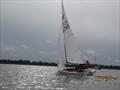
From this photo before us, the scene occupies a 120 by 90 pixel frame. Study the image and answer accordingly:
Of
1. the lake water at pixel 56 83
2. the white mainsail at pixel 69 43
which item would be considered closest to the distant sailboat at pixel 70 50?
the white mainsail at pixel 69 43

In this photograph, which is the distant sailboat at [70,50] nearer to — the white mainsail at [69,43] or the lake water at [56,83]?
the white mainsail at [69,43]

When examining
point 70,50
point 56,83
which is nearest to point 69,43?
point 70,50

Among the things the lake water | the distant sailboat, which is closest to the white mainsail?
the distant sailboat

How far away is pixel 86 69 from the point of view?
65125mm

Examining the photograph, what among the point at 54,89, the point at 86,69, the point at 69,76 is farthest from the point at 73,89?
the point at 86,69

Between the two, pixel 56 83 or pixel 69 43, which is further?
pixel 69 43

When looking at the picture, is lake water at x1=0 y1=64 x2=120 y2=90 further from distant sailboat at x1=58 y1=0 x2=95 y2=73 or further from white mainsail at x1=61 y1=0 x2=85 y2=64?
white mainsail at x1=61 y1=0 x2=85 y2=64

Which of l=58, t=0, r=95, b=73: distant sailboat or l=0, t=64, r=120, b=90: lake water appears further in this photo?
l=58, t=0, r=95, b=73: distant sailboat

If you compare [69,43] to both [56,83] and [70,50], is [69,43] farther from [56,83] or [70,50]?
[56,83]

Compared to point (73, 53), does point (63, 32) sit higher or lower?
higher

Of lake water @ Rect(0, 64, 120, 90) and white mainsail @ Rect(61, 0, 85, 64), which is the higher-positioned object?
white mainsail @ Rect(61, 0, 85, 64)

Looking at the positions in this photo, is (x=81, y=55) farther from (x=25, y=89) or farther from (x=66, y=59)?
(x=25, y=89)

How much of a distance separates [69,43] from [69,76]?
8.45 metres

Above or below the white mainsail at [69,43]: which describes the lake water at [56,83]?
below
